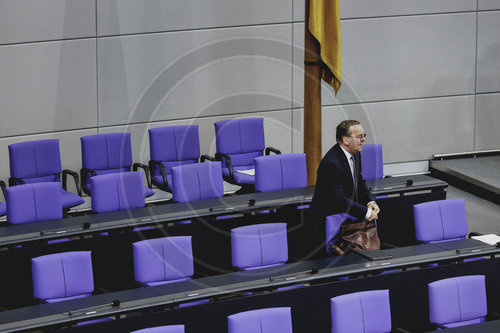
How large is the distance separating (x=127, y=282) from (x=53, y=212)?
1078 millimetres

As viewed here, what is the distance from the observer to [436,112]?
9883 millimetres

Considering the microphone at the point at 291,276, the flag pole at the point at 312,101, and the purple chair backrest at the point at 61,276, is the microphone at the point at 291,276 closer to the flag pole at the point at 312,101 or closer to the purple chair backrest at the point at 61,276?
the purple chair backrest at the point at 61,276

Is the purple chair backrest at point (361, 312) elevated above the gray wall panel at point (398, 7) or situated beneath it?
situated beneath

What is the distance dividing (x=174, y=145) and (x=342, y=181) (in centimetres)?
305

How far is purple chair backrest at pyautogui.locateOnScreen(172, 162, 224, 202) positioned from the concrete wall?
1.76 metres

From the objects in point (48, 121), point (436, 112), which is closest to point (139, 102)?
point (48, 121)

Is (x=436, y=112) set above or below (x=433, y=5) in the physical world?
below

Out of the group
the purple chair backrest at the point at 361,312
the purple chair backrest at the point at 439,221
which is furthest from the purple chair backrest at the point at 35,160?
the purple chair backrest at the point at 361,312

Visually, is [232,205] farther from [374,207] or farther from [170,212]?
[374,207]

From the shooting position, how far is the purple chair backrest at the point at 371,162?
768 centimetres

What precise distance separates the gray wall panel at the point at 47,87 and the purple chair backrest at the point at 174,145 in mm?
852

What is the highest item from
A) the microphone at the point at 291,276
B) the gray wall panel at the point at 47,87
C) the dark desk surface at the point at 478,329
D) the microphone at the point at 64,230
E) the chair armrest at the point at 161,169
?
the gray wall panel at the point at 47,87

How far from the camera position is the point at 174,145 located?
27.0 ft

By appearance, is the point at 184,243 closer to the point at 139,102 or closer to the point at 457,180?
the point at 139,102
